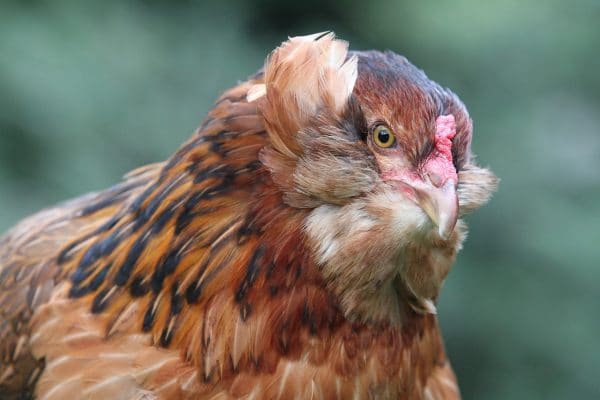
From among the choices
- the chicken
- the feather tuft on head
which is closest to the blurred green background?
the chicken

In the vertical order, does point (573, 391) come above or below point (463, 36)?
below

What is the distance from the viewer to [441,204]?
1.87 m

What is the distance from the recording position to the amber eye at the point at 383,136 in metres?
1.95

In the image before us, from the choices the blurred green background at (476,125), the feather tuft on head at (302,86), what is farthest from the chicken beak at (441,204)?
the blurred green background at (476,125)

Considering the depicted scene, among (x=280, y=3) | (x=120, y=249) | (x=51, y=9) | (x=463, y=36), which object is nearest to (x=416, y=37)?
(x=463, y=36)

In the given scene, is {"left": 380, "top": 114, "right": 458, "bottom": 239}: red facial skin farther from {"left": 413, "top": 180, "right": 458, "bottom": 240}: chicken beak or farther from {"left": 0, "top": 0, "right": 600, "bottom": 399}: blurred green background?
{"left": 0, "top": 0, "right": 600, "bottom": 399}: blurred green background

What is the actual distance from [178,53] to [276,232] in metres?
2.58

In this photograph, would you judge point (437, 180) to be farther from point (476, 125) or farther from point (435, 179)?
point (476, 125)

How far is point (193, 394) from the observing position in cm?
213

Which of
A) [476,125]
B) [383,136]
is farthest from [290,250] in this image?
[476,125]

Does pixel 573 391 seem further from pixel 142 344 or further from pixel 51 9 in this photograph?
pixel 51 9

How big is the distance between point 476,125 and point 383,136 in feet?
8.02

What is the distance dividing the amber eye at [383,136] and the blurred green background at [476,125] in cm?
231

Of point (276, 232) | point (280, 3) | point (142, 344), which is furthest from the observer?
point (280, 3)
